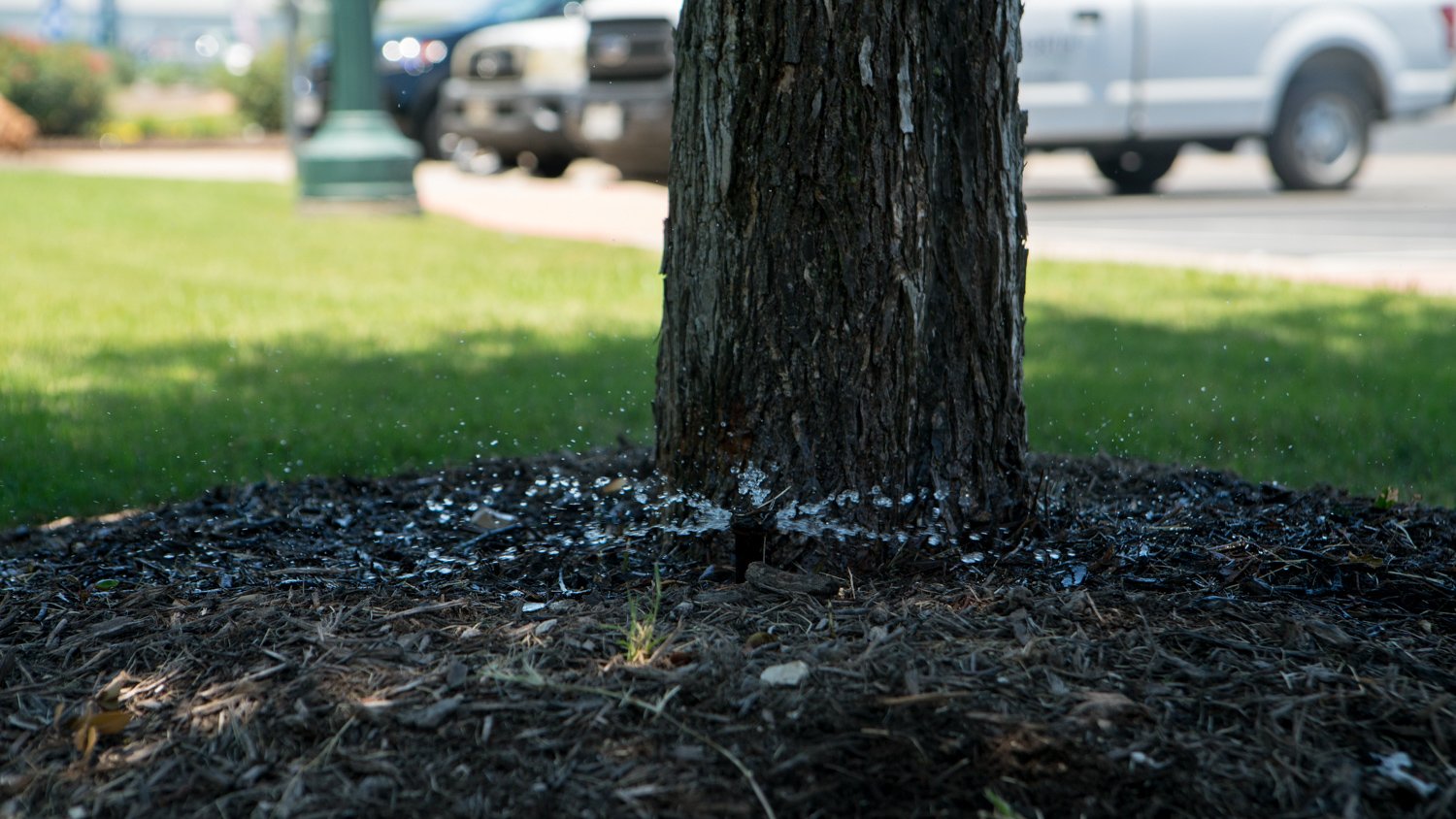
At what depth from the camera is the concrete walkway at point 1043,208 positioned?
26.4ft

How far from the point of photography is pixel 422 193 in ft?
43.7

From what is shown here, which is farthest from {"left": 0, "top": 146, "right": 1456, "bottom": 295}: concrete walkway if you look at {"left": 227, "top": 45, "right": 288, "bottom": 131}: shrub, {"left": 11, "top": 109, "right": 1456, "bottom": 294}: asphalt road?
{"left": 227, "top": 45, "right": 288, "bottom": 131}: shrub

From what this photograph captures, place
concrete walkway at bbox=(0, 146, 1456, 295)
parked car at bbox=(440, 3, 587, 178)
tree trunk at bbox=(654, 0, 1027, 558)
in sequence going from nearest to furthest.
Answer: tree trunk at bbox=(654, 0, 1027, 558)
concrete walkway at bbox=(0, 146, 1456, 295)
parked car at bbox=(440, 3, 587, 178)

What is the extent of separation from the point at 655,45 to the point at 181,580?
A: 9.97 metres

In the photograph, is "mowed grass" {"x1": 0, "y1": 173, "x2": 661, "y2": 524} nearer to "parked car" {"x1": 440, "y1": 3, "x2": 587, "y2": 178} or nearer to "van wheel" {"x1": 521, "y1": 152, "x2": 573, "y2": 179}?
"parked car" {"x1": 440, "y1": 3, "x2": 587, "y2": 178}

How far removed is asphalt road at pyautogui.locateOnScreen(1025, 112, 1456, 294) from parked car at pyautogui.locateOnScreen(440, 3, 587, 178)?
4.87 m

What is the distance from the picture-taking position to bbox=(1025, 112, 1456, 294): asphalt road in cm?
816

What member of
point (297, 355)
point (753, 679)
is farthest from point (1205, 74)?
point (753, 679)

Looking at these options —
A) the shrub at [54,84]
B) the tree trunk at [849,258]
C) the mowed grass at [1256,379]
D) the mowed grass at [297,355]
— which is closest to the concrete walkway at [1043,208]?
the mowed grass at [1256,379]

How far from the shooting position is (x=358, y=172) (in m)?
11.2

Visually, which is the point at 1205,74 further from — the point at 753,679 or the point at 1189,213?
the point at 753,679

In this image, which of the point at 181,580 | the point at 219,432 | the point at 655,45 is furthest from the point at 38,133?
the point at 181,580

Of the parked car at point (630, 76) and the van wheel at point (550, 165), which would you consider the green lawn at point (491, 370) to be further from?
the van wheel at point (550, 165)

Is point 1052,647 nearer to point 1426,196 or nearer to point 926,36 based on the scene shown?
point 926,36
